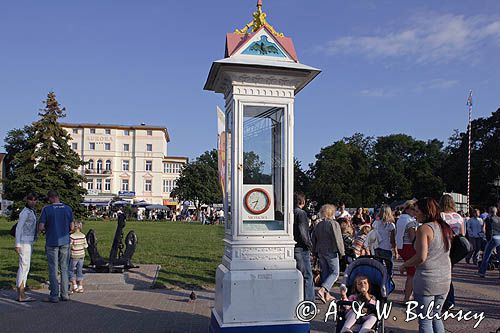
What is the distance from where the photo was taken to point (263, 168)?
6.48 m

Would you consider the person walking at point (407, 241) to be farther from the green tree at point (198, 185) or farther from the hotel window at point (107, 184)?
the hotel window at point (107, 184)

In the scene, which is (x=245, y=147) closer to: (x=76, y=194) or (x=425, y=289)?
(x=425, y=289)

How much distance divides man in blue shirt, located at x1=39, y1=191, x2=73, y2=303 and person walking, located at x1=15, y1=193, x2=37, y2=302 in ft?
0.69

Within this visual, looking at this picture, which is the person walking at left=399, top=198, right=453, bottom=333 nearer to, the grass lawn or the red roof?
the red roof

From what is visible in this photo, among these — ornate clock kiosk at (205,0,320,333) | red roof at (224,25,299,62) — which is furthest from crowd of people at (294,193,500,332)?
red roof at (224,25,299,62)

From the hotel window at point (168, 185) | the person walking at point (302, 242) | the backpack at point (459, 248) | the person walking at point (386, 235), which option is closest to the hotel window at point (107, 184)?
the hotel window at point (168, 185)

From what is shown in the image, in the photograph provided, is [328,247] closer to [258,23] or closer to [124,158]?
[258,23]

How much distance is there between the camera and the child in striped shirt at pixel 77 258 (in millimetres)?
9820

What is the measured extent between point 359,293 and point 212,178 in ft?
216

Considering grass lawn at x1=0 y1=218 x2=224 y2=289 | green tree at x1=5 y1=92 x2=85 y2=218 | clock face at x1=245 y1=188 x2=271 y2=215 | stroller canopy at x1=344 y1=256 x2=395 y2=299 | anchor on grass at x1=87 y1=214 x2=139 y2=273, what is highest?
green tree at x1=5 y1=92 x2=85 y2=218

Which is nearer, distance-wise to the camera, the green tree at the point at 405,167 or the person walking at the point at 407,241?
the person walking at the point at 407,241

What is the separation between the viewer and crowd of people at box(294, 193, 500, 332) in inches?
205

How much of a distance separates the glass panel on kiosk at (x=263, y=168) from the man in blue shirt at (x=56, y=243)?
4491 mm

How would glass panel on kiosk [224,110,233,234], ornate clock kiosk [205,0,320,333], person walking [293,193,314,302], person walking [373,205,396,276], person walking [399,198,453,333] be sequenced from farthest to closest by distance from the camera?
person walking [373,205,396,276] < person walking [293,193,314,302] < glass panel on kiosk [224,110,233,234] < ornate clock kiosk [205,0,320,333] < person walking [399,198,453,333]
